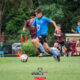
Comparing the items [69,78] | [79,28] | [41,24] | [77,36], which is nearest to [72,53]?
[77,36]

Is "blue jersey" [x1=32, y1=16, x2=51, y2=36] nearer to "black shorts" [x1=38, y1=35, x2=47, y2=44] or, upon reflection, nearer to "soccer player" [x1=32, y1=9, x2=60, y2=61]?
"soccer player" [x1=32, y1=9, x2=60, y2=61]

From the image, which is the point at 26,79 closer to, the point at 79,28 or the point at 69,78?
the point at 69,78

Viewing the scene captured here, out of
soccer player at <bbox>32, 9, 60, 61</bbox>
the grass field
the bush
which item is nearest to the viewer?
the grass field

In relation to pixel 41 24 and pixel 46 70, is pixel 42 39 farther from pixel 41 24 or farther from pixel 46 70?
pixel 46 70

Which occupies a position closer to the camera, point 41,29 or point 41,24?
point 41,24

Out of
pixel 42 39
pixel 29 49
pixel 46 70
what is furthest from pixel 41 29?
pixel 29 49

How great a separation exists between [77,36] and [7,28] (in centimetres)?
2483

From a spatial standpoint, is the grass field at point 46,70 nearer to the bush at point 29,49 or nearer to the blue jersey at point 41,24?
the blue jersey at point 41,24

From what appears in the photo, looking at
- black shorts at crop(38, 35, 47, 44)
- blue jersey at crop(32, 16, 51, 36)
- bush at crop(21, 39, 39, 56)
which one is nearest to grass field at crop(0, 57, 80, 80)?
black shorts at crop(38, 35, 47, 44)

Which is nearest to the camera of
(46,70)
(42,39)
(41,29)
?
(46,70)

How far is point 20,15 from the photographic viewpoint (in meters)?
53.8

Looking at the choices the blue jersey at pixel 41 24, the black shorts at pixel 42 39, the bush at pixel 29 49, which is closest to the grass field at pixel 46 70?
the black shorts at pixel 42 39

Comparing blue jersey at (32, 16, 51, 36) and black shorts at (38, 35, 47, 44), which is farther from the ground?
blue jersey at (32, 16, 51, 36)

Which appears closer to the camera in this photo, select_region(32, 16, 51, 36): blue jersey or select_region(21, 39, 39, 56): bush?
select_region(32, 16, 51, 36): blue jersey
